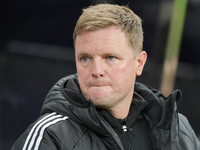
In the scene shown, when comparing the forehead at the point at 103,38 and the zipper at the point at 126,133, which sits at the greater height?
the forehead at the point at 103,38

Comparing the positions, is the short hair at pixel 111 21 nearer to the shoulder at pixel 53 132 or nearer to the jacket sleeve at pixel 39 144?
the shoulder at pixel 53 132

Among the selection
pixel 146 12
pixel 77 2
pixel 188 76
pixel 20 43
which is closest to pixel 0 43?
pixel 20 43

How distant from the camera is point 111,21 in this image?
Result: 1.84 m

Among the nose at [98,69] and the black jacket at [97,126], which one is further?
the nose at [98,69]

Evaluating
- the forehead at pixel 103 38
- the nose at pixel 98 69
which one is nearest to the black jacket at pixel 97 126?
the nose at pixel 98 69

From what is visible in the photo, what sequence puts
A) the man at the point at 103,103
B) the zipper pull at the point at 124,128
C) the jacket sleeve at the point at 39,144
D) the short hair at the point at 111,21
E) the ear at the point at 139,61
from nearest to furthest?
the jacket sleeve at the point at 39,144 < the man at the point at 103,103 < the short hair at the point at 111,21 < the zipper pull at the point at 124,128 < the ear at the point at 139,61

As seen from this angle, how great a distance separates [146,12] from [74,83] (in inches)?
111

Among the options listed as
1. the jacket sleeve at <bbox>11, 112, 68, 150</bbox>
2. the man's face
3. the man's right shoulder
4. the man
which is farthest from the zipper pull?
the jacket sleeve at <bbox>11, 112, 68, 150</bbox>

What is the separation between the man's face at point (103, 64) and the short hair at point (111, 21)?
3 centimetres

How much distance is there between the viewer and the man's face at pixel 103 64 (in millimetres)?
1818

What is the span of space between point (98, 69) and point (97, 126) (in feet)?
1.04

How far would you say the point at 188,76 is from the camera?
4.95 metres

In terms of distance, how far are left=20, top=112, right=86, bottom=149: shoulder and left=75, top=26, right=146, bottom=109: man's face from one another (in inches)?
7.6

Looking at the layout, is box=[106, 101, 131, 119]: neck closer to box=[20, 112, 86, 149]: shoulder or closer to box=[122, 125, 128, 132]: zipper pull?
box=[122, 125, 128, 132]: zipper pull
